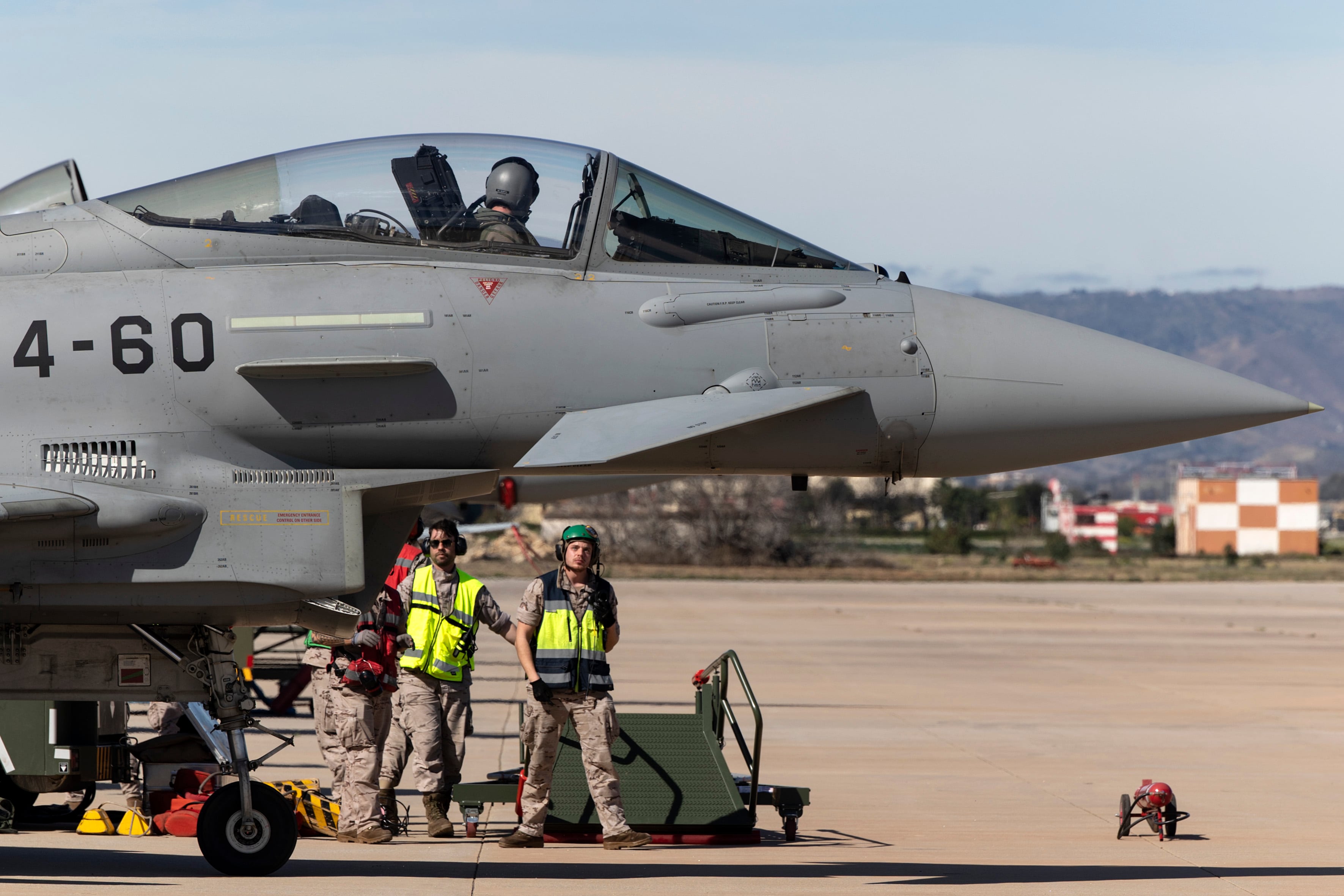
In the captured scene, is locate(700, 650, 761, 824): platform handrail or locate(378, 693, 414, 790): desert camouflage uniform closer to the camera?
locate(700, 650, 761, 824): platform handrail

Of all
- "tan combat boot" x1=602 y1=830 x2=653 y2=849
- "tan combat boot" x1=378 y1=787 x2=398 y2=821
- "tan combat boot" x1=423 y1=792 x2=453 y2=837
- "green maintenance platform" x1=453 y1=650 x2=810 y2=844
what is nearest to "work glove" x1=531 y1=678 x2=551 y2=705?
"green maintenance platform" x1=453 y1=650 x2=810 y2=844

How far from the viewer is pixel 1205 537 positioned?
84.4 meters

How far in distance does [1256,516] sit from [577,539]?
3311 inches

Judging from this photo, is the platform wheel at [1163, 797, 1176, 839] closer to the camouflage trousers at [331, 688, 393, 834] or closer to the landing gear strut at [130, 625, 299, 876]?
the camouflage trousers at [331, 688, 393, 834]

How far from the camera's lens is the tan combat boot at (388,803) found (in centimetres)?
829

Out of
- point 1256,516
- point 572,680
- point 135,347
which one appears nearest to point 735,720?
point 572,680

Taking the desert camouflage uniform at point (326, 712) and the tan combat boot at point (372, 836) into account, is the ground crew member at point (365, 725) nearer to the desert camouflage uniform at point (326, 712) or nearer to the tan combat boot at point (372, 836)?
the tan combat boot at point (372, 836)

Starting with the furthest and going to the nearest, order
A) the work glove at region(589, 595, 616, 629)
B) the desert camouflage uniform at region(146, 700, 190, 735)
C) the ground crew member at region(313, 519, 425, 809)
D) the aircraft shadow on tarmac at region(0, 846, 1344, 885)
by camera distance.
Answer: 1. the desert camouflage uniform at region(146, 700, 190, 735)
2. the ground crew member at region(313, 519, 425, 809)
3. the work glove at region(589, 595, 616, 629)
4. the aircraft shadow on tarmac at region(0, 846, 1344, 885)

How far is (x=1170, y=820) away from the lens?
27.8ft

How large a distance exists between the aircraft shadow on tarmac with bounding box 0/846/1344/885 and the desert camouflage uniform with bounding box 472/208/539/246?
3202 millimetres

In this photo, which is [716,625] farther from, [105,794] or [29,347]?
[29,347]

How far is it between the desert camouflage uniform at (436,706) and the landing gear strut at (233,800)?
1539 millimetres

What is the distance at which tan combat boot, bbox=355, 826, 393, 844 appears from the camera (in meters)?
7.94

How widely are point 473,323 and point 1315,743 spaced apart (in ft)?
34.7
